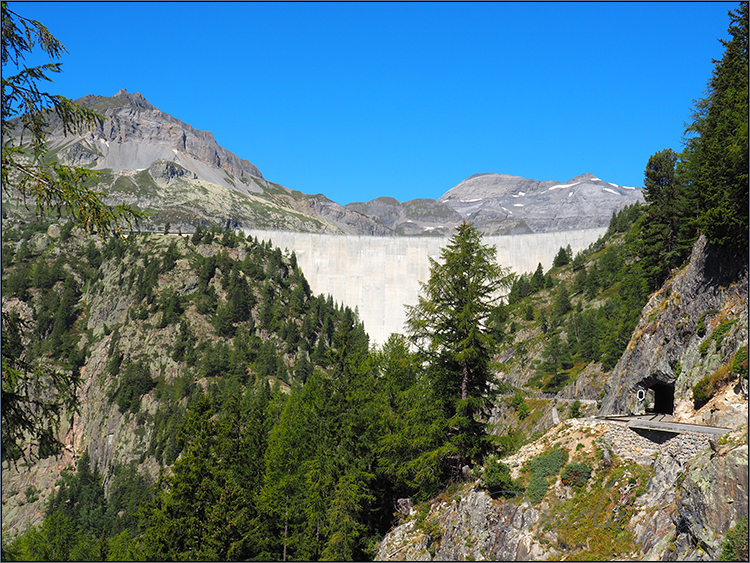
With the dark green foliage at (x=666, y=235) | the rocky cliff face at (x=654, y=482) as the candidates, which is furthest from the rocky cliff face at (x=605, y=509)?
the dark green foliage at (x=666, y=235)

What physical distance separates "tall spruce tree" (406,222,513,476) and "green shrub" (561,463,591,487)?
3.86m

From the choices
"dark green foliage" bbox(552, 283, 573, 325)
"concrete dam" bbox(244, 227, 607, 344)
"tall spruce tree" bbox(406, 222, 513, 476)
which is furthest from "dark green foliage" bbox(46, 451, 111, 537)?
"tall spruce tree" bbox(406, 222, 513, 476)

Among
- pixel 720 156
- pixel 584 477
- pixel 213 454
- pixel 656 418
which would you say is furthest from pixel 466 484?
pixel 720 156

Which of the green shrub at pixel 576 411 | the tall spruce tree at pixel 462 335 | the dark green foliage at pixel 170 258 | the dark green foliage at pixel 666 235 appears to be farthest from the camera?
the dark green foliage at pixel 170 258

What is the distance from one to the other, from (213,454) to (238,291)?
3697 inches

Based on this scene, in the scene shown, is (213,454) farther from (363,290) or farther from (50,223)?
(50,223)

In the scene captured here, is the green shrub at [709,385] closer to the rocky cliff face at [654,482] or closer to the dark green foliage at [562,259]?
the rocky cliff face at [654,482]

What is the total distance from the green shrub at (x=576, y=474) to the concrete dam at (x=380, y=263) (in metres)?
114

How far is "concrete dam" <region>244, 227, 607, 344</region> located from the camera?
456ft

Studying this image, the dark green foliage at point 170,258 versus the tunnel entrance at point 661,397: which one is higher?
the dark green foliage at point 170,258

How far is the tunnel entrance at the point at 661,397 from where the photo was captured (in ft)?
100

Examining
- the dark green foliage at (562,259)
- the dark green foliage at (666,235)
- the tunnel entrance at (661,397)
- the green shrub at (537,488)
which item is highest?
the dark green foliage at (562,259)

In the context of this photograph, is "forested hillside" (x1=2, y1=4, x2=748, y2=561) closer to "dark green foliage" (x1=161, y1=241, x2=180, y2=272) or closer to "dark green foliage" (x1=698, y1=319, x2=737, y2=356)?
"dark green foliage" (x1=698, y1=319, x2=737, y2=356)

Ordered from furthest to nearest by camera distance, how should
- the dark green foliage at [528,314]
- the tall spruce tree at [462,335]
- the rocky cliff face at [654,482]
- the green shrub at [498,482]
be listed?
the dark green foliage at [528,314]
the tall spruce tree at [462,335]
the green shrub at [498,482]
the rocky cliff face at [654,482]
